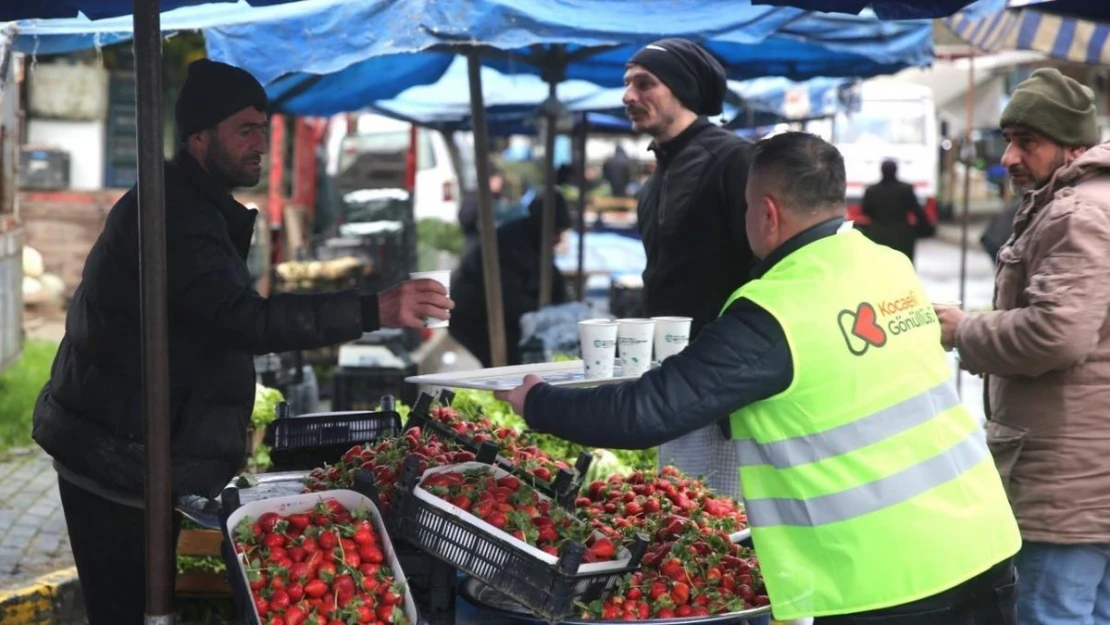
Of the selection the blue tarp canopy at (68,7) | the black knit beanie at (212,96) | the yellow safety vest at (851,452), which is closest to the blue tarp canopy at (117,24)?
the blue tarp canopy at (68,7)

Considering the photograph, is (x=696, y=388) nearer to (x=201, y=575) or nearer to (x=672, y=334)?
(x=672, y=334)

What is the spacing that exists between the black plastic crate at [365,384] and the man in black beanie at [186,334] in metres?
5.14

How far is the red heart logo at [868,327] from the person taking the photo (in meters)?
2.98

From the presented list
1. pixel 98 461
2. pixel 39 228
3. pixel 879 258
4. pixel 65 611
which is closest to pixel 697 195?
pixel 879 258

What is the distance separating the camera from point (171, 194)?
12.2 ft

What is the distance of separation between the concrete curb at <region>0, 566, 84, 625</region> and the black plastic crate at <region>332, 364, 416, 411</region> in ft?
10.5

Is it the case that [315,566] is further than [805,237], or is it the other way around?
[315,566]

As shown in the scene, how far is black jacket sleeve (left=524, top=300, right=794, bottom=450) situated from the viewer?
2.91 metres

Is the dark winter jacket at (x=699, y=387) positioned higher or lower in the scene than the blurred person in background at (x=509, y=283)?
higher

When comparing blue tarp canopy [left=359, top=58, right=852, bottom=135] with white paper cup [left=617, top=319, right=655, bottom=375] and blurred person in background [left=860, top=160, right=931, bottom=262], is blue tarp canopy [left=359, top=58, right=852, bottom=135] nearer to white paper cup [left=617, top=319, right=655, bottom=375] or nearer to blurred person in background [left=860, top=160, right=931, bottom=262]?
blurred person in background [left=860, top=160, right=931, bottom=262]

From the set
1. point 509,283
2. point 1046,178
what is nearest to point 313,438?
point 1046,178

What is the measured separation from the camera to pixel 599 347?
372 cm

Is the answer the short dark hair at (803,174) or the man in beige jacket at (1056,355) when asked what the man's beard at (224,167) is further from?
the man in beige jacket at (1056,355)

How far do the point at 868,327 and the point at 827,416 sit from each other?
0.22 m
